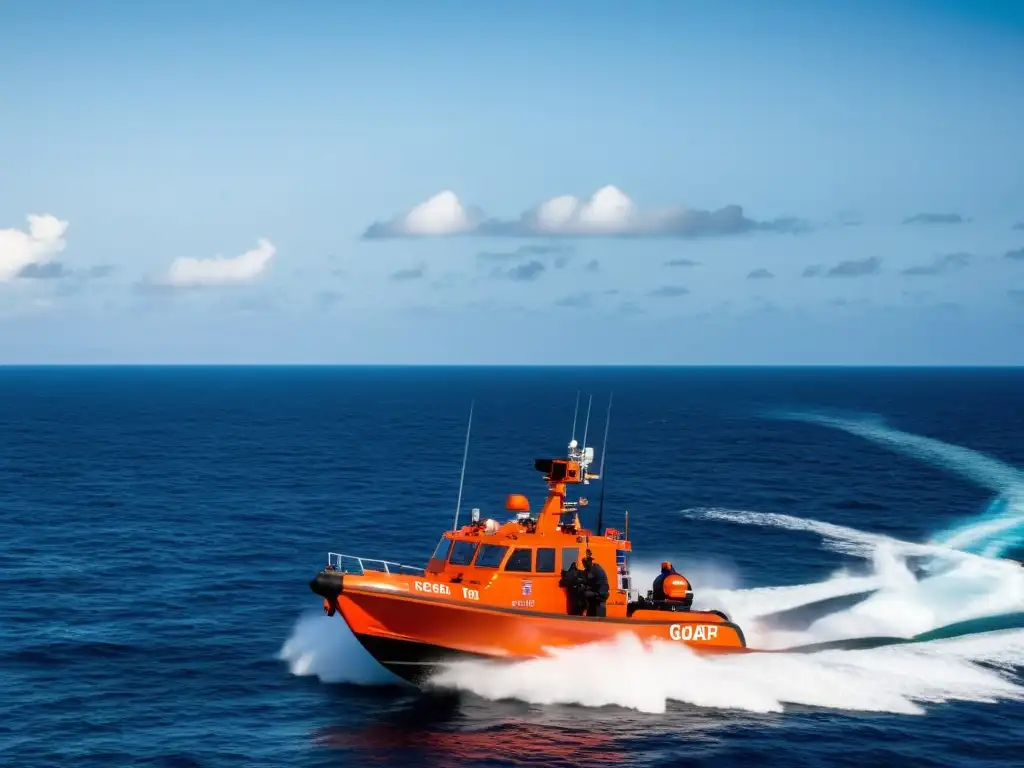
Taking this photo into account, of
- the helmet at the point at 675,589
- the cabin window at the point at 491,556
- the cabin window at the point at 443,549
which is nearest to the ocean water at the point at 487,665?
the helmet at the point at 675,589

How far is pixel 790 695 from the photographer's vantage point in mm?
25969

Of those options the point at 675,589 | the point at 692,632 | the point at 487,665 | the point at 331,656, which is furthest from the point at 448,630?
the point at 675,589

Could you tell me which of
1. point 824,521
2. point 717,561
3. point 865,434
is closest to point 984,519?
point 824,521

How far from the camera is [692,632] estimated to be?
26.5 meters

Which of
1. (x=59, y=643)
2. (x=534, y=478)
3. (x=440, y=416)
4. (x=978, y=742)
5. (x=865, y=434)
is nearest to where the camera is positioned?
(x=978, y=742)

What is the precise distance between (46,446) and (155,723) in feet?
221

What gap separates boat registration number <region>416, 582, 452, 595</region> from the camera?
25.1m

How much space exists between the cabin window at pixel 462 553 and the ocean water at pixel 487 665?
276cm

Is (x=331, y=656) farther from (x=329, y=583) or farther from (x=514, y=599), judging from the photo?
(x=514, y=599)

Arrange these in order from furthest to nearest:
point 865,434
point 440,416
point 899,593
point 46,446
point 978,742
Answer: point 440,416
point 865,434
point 46,446
point 899,593
point 978,742

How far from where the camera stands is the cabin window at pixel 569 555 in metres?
26.7

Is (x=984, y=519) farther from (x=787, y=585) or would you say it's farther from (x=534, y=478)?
(x=534, y=478)

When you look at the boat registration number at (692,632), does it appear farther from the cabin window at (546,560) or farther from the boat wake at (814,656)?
the cabin window at (546,560)

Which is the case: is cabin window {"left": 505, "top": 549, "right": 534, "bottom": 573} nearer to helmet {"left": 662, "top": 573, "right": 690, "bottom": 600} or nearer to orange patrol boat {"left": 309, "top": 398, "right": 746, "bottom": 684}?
orange patrol boat {"left": 309, "top": 398, "right": 746, "bottom": 684}
